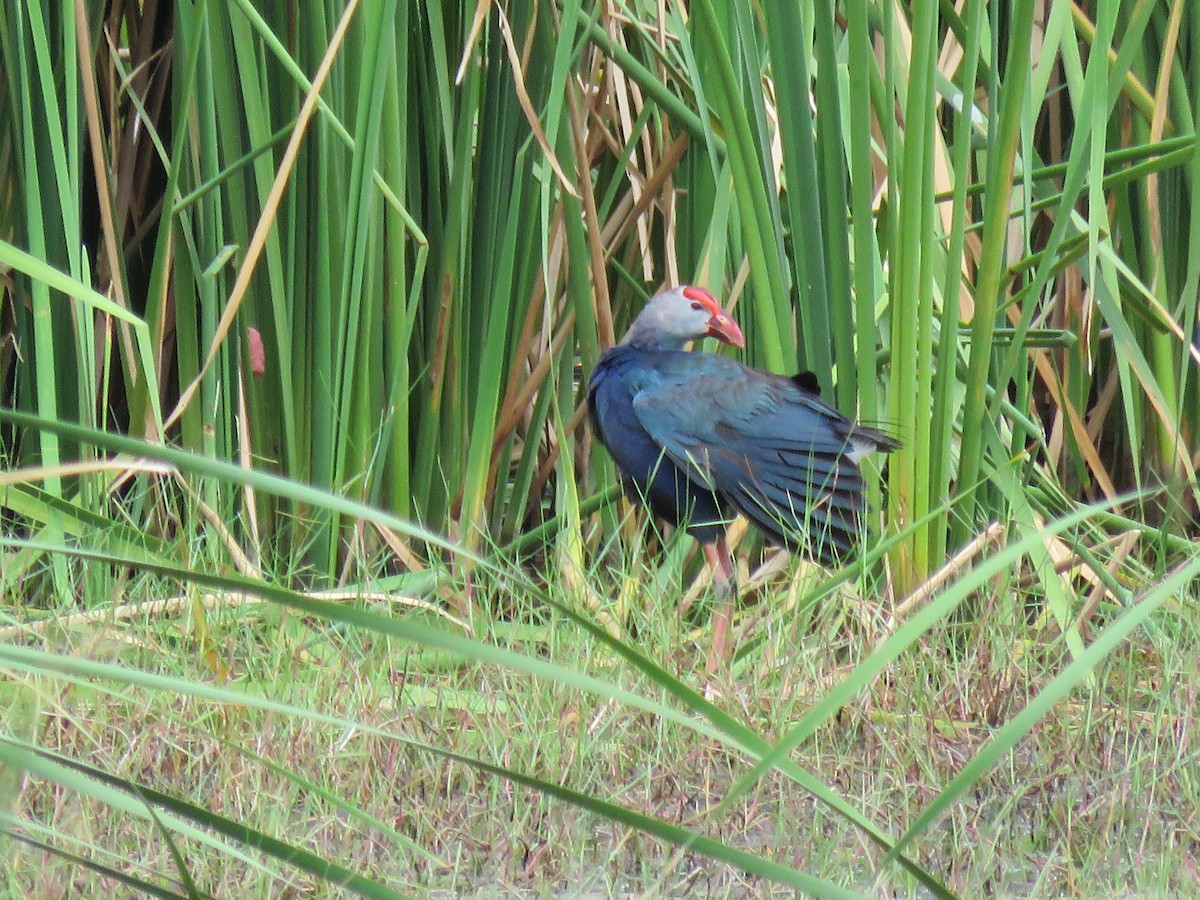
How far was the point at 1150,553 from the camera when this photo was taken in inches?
84.9

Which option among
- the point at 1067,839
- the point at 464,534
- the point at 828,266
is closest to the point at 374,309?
the point at 464,534

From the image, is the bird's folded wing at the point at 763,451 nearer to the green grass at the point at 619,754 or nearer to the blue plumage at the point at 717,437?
the blue plumage at the point at 717,437

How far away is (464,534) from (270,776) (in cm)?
66

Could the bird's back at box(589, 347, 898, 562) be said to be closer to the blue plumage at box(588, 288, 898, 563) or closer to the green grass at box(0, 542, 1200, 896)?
the blue plumage at box(588, 288, 898, 563)

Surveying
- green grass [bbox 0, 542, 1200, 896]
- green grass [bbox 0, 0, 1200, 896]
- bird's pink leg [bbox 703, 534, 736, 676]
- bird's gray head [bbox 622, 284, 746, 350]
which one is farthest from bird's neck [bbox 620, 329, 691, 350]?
green grass [bbox 0, 542, 1200, 896]

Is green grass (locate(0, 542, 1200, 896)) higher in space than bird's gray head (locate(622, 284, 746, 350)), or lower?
lower

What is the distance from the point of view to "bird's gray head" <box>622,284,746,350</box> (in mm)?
2188

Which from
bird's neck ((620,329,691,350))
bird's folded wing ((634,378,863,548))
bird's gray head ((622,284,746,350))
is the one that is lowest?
bird's folded wing ((634,378,863,548))

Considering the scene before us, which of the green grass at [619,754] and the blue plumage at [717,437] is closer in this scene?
the green grass at [619,754]

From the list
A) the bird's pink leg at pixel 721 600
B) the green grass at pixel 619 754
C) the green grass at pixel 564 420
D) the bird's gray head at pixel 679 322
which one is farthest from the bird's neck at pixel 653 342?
the green grass at pixel 619 754

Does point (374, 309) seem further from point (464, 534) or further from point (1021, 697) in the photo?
point (1021, 697)

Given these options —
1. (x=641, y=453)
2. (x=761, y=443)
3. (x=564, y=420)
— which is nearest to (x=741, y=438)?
(x=761, y=443)

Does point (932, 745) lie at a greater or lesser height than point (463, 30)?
lesser

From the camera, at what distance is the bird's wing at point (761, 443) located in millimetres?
1951
